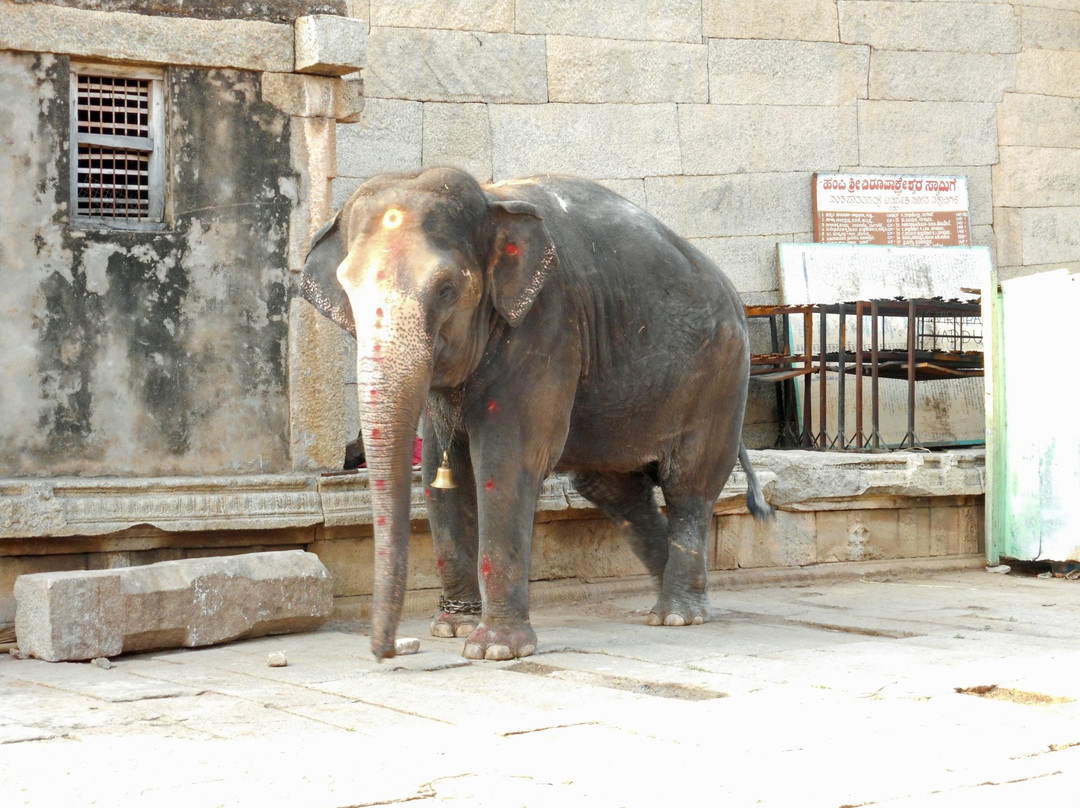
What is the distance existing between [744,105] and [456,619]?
17.7 ft

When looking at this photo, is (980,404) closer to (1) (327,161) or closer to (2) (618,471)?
(2) (618,471)

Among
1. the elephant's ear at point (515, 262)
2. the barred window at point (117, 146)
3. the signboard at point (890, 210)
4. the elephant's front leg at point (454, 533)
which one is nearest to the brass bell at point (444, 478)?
the elephant's front leg at point (454, 533)

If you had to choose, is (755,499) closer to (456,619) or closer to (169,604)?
(456,619)

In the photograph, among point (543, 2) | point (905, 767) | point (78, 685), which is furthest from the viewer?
point (543, 2)

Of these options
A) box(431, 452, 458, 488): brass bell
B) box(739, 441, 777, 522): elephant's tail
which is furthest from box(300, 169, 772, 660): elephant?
box(739, 441, 777, 522): elephant's tail

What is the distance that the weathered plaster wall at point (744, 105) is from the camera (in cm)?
957

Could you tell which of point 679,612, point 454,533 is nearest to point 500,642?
point 454,533

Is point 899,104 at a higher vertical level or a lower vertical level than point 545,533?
higher

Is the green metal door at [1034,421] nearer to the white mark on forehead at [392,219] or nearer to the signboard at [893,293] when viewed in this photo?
the signboard at [893,293]

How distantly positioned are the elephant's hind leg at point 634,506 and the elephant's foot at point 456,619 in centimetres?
95

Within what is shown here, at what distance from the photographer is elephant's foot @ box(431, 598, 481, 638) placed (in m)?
6.15

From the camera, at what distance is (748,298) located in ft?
34.0

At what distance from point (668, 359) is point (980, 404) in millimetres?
5173

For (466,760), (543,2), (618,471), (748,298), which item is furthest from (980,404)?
(466,760)
